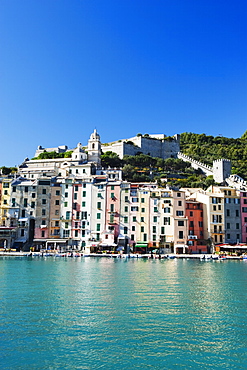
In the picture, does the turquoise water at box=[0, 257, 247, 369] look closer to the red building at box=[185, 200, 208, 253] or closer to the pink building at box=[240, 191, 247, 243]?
the red building at box=[185, 200, 208, 253]

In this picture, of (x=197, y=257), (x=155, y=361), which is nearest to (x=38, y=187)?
(x=197, y=257)

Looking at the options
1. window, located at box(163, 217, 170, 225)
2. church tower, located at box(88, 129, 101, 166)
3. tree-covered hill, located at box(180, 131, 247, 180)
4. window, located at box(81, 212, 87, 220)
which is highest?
tree-covered hill, located at box(180, 131, 247, 180)

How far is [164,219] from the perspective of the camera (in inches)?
2397

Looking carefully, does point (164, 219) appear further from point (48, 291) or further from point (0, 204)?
point (48, 291)

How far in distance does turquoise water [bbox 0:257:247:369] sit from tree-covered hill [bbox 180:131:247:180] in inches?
3608

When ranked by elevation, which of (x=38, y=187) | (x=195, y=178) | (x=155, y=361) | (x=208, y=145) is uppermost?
(x=208, y=145)

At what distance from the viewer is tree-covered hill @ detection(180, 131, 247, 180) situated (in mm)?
123494

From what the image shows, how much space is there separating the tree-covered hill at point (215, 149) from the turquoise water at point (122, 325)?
91.6 m

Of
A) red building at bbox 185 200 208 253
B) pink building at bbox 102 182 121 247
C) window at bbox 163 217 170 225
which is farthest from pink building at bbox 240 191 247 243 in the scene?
pink building at bbox 102 182 121 247

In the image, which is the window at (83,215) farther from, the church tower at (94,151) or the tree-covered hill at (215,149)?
the tree-covered hill at (215,149)

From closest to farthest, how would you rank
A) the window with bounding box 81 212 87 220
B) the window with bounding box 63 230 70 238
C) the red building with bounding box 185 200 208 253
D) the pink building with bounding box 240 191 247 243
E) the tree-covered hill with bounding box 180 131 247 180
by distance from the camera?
the red building with bounding box 185 200 208 253
the pink building with bounding box 240 191 247 243
the window with bounding box 63 230 70 238
the window with bounding box 81 212 87 220
the tree-covered hill with bounding box 180 131 247 180

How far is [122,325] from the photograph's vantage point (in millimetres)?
16453

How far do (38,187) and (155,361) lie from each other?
180 feet

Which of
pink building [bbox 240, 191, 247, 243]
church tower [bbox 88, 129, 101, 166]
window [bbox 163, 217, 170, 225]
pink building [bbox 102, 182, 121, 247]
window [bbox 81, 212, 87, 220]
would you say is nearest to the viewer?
pink building [bbox 102, 182, 121, 247]
